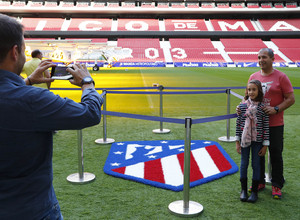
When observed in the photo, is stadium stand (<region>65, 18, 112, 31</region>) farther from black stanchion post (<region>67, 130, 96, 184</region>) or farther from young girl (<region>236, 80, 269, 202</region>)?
young girl (<region>236, 80, 269, 202</region>)

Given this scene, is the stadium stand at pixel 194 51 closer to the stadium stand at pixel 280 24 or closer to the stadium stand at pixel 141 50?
the stadium stand at pixel 141 50

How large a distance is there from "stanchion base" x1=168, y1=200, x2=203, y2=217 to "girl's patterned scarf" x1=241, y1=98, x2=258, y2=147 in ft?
3.07

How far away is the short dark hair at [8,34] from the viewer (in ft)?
4.10

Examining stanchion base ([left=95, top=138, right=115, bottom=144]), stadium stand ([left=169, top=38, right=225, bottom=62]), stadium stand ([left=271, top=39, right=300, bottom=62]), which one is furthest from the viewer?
stadium stand ([left=271, top=39, right=300, bottom=62])

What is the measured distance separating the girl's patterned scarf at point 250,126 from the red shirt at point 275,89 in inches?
11.3

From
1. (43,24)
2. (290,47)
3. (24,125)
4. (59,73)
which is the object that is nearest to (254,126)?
(59,73)

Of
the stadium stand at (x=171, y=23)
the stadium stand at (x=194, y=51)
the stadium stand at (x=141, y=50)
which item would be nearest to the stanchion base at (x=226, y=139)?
the stadium stand at (x=141, y=50)

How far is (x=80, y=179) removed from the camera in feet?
14.2

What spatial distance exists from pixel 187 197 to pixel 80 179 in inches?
65.9

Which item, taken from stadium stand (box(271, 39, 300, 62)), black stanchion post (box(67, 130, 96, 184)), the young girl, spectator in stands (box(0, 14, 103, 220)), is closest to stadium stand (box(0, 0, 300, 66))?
stadium stand (box(271, 39, 300, 62))

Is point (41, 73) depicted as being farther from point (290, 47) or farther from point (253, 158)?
point (290, 47)

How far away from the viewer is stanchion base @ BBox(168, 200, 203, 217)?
3377 mm

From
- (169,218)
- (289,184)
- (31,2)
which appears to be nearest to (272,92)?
(289,184)

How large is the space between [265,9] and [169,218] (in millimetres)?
51978
